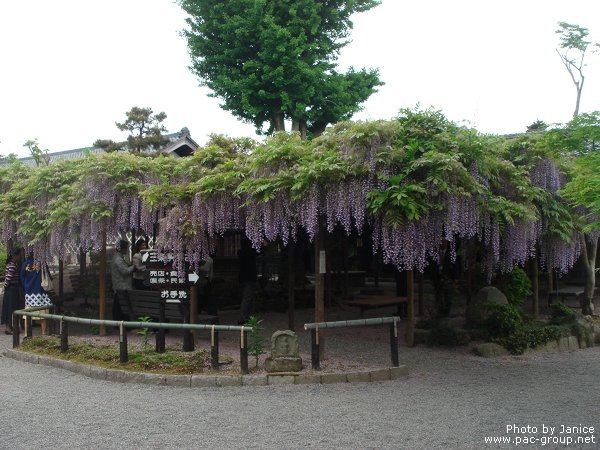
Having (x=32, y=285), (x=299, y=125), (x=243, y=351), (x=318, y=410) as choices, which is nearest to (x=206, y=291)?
(x=32, y=285)

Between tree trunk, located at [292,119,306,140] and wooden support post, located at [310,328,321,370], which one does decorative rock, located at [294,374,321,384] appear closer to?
wooden support post, located at [310,328,321,370]

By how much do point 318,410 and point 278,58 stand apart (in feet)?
41.4

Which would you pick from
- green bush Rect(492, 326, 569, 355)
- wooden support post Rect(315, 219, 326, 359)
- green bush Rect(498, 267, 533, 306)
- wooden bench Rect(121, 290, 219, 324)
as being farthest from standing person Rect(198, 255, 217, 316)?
green bush Rect(498, 267, 533, 306)

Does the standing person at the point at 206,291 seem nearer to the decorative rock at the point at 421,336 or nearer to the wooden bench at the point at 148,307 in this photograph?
the wooden bench at the point at 148,307

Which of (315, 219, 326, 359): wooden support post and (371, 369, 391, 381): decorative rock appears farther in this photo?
(315, 219, 326, 359): wooden support post

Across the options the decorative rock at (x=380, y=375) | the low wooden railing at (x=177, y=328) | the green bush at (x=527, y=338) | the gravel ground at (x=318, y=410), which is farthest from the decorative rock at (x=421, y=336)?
the low wooden railing at (x=177, y=328)

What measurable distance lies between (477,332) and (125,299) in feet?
19.0

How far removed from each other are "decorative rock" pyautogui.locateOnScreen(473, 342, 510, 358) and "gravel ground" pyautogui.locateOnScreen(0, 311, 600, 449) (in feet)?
1.81

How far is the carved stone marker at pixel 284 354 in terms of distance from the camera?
7480 mm

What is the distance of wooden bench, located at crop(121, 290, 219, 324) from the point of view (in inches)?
376

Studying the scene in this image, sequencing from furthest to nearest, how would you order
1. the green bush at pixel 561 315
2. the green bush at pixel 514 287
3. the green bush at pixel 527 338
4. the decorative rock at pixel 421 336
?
the green bush at pixel 514 287, the green bush at pixel 561 315, the decorative rock at pixel 421 336, the green bush at pixel 527 338

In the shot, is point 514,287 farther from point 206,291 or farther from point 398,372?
point 206,291

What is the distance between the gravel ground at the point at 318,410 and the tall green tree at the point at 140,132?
40.0 feet

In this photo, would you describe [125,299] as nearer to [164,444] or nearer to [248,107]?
[164,444]
